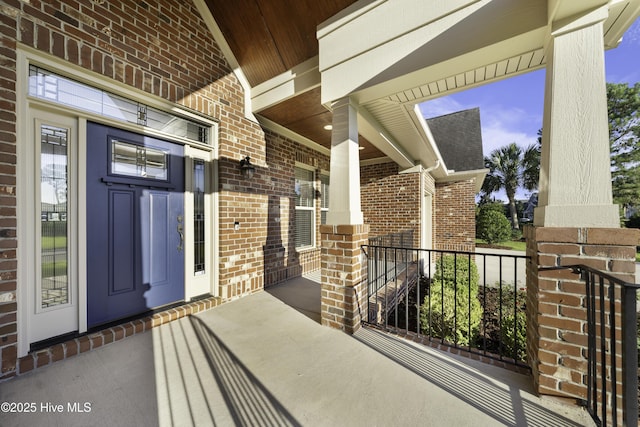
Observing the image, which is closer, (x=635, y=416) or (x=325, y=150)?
(x=635, y=416)

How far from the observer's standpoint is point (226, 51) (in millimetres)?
3297

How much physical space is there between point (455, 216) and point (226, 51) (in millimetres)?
7912

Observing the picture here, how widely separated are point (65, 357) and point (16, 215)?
1183 millimetres

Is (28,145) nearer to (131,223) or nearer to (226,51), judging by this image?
(131,223)

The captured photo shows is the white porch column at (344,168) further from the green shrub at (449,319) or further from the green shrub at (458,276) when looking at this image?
the green shrub at (458,276)

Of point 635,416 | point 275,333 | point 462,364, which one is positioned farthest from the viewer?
point 275,333

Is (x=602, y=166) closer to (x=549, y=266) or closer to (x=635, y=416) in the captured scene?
(x=549, y=266)

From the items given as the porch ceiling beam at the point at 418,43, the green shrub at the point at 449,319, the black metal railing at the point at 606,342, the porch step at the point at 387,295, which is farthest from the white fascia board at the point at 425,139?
the black metal railing at the point at 606,342

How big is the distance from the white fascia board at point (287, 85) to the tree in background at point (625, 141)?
18.5 metres

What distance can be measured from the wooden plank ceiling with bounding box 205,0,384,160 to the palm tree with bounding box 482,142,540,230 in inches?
907

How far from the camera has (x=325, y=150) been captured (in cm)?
545

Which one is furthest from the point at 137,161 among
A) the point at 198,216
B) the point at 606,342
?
the point at 606,342

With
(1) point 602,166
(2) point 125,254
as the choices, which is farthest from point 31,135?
(1) point 602,166

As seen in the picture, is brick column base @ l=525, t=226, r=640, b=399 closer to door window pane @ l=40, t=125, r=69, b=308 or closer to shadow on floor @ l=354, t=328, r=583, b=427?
shadow on floor @ l=354, t=328, r=583, b=427
